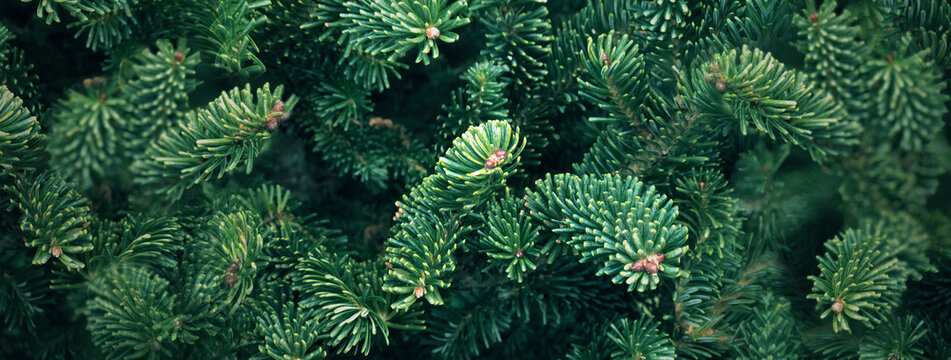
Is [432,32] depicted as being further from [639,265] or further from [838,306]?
[838,306]

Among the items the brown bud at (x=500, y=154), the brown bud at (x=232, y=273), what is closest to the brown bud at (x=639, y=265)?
the brown bud at (x=500, y=154)

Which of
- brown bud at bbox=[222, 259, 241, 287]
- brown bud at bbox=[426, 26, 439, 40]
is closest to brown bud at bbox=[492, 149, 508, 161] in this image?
brown bud at bbox=[426, 26, 439, 40]

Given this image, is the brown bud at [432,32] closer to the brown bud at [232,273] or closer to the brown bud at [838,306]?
the brown bud at [232,273]

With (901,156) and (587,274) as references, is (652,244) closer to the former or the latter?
(587,274)

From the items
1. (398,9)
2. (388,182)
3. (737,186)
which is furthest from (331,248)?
(737,186)

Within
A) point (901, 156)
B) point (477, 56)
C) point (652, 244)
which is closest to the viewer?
point (652, 244)

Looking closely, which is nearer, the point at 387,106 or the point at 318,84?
the point at 318,84

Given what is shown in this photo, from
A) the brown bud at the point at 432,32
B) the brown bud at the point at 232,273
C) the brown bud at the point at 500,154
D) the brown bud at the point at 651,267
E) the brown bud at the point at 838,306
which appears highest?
the brown bud at the point at 432,32

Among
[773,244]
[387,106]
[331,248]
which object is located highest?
[387,106]
